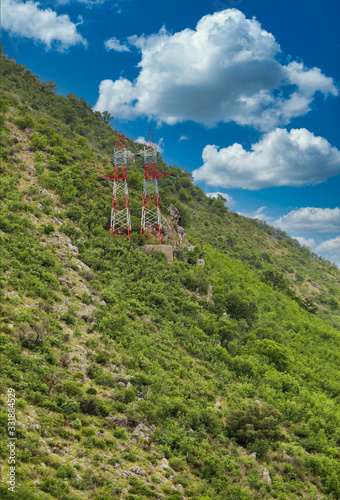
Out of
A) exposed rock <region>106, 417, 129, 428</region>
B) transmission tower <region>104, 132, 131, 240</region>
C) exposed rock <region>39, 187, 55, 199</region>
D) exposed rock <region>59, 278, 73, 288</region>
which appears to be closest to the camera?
exposed rock <region>106, 417, 129, 428</region>

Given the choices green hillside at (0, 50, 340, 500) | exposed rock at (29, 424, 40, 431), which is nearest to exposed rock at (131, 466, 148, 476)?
green hillside at (0, 50, 340, 500)

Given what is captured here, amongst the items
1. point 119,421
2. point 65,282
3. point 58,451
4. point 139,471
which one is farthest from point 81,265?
point 139,471

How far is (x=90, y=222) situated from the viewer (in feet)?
130

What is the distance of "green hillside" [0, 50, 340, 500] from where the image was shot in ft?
48.1

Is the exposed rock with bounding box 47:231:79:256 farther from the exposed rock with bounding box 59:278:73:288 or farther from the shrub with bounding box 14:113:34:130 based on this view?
the shrub with bounding box 14:113:34:130

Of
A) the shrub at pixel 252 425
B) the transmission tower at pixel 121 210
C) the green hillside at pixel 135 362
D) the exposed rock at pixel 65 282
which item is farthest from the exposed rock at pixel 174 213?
the shrub at pixel 252 425

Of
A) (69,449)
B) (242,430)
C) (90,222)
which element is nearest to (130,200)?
(90,222)

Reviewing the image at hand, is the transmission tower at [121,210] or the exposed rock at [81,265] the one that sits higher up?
the transmission tower at [121,210]

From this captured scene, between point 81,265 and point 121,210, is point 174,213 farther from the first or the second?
point 81,265

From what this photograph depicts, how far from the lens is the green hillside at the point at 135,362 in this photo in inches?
577

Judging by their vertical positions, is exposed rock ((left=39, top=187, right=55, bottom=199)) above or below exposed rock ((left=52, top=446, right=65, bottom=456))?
above

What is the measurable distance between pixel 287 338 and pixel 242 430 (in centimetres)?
2373

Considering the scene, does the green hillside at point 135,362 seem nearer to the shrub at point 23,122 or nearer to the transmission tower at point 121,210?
the shrub at point 23,122

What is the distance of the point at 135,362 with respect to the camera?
23.7 m
